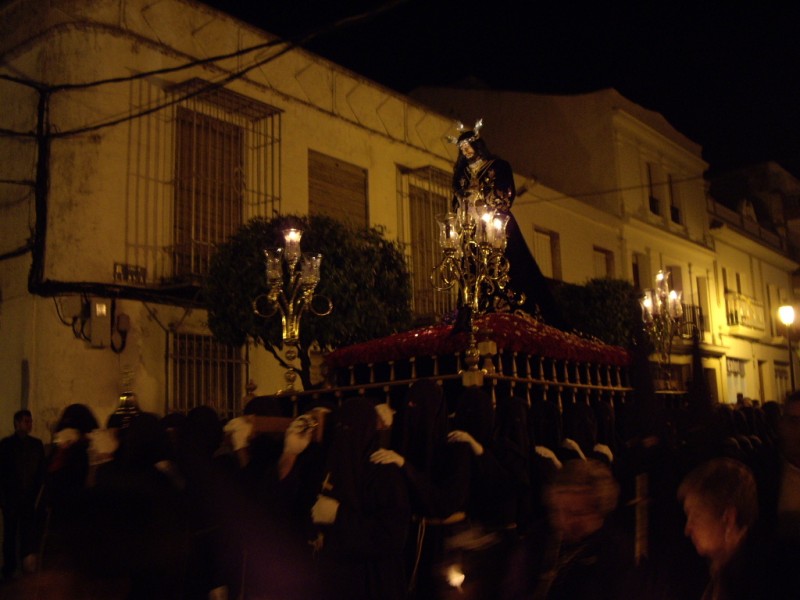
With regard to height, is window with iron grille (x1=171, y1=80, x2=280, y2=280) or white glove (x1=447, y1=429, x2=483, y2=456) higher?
window with iron grille (x1=171, y1=80, x2=280, y2=280)

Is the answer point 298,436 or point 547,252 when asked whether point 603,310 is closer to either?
point 547,252

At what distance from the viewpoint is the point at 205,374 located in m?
12.7

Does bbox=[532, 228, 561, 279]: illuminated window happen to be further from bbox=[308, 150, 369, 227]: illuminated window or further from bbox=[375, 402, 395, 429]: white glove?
bbox=[375, 402, 395, 429]: white glove

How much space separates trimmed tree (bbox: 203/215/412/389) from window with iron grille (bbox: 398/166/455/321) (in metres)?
5.16

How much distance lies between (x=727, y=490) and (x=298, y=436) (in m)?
2.52

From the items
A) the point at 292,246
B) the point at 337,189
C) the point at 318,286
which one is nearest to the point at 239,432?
the point at 292,246

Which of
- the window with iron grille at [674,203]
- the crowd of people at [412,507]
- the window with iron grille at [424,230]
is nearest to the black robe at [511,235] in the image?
the crowd of people at [412,507]

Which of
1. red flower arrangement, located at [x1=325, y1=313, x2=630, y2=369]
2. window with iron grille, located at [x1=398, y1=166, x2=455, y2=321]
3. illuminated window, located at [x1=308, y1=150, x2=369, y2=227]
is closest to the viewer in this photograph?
red flower arrangement, located at [x1=325, y1=313, x2=630, y2=369]

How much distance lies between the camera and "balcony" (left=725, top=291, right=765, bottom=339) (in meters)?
28.3

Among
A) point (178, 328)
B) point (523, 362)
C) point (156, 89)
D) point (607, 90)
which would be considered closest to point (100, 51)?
point (156, 89)

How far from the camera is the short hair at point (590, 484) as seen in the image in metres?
3.24

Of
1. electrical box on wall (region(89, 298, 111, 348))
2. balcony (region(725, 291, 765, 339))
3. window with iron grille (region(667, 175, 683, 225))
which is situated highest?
window with iron grille (region(667, 175, 683, 225))

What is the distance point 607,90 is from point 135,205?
15617mm

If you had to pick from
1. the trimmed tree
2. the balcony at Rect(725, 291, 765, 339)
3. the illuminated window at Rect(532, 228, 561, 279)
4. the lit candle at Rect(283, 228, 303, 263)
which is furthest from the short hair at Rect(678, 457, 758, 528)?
the balcony at Rect(725, 291, 765, 339)
